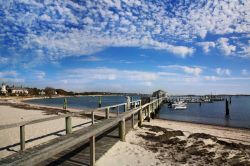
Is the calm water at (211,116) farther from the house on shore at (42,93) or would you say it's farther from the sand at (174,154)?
the house on shore at (42,93)

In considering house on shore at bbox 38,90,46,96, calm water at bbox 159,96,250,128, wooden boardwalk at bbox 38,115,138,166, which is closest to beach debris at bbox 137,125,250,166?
wooden boardwalk at bbox 38,115,138,166

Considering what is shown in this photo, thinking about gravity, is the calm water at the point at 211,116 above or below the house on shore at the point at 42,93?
below

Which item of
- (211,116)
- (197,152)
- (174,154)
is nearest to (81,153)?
(174,154)

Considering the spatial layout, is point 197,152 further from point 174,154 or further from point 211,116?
point 211,116

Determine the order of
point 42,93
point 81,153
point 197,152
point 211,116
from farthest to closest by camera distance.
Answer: point 42,93, point 211,116, point 197,152, point 81,153

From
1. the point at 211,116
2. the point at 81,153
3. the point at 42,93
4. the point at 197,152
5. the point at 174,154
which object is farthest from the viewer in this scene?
the point at 42,93

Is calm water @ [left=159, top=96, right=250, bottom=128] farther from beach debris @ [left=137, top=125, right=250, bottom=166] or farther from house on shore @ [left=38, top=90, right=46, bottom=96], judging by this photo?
house on shore @ [left=38, top=90, right=46, bottom=96]

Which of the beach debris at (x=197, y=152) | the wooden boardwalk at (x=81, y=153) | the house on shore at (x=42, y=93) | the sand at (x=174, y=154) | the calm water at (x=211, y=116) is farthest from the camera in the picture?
the house on shore at (x=42, y=93)

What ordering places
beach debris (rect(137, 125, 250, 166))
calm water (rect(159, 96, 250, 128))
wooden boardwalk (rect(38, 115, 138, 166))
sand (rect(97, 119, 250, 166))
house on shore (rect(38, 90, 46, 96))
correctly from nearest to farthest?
wooden boardwalk (rect(38, 115, 138, 166))
sand (rect(97, 119, 250, 166))
beach debris (rect(137, 125, 250, 166))
calm water (rect(159, 96, 250, 128))
house on shore (rect(38, 90, 46, 96))

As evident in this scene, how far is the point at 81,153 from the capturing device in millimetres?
7828

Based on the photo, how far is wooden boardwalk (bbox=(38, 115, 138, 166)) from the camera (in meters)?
6.83

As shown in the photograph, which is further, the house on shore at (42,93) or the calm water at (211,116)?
the house on shore at (42,93)

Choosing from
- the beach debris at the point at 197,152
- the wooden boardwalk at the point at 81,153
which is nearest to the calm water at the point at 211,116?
the beach debris at the point at 197,152

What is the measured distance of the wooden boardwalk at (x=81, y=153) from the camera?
22.4 feet
